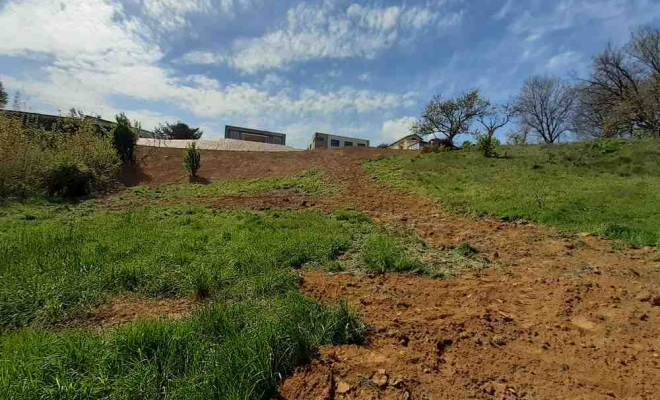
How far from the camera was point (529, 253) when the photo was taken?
4.95m

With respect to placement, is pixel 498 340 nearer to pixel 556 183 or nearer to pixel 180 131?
pixel 556 183

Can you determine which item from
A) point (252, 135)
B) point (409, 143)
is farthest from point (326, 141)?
point (409, 143)

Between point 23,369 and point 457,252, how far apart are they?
Result: 4.72m

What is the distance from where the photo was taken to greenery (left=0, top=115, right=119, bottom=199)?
10055 millimetres

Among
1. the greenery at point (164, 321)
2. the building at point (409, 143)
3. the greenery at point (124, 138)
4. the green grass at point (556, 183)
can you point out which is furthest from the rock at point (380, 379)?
the building at point (409, 143)

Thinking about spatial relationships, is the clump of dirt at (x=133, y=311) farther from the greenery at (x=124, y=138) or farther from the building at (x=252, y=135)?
the building at (x=252, y=135)

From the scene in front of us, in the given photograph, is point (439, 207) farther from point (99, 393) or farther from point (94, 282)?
Answer: point (99, 393)

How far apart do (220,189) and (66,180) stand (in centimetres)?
431

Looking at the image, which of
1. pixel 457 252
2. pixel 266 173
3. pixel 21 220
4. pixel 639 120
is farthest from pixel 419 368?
pixel 639 120

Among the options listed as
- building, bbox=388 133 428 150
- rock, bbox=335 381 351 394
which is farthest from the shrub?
building, bbox=388 133 428 150

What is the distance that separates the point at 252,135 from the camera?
4950cm

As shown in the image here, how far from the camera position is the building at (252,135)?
4961cm

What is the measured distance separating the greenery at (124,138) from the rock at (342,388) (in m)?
15.8

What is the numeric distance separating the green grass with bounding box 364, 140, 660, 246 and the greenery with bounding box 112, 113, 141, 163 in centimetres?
1026
